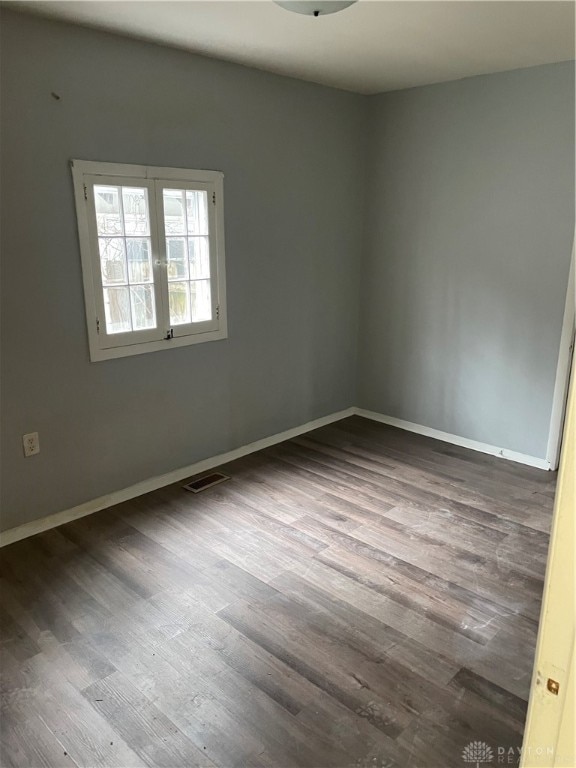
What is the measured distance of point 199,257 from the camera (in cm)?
330

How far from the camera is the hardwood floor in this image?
1742 millimetres

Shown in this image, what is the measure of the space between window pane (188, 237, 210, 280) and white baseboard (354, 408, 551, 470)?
193 centimetres

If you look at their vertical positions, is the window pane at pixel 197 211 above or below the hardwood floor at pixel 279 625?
above

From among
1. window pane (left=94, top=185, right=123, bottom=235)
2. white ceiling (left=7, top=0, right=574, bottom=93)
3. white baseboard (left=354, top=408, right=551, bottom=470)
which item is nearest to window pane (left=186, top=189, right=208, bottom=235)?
window pane (left=94, top=185, right=123, bottom=235)

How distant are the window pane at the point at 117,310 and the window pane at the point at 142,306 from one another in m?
0.04

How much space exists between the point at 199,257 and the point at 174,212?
301 millimetres

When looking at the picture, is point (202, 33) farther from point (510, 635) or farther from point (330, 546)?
point (510, 635)

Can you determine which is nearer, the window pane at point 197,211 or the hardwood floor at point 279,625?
the hardwood floor at point 279,625

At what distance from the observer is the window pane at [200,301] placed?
3326 mm

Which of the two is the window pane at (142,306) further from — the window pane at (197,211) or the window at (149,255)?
the window pane at (197,211)

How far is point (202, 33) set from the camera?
2.68m

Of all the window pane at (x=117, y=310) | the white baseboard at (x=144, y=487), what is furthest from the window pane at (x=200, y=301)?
the white baseboard at (x=144, y=487)

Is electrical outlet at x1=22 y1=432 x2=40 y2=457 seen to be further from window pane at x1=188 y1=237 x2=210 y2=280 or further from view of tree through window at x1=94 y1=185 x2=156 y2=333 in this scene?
window pane at x1=188 y1=237 x2=210 y2=280

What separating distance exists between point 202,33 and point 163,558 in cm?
254
